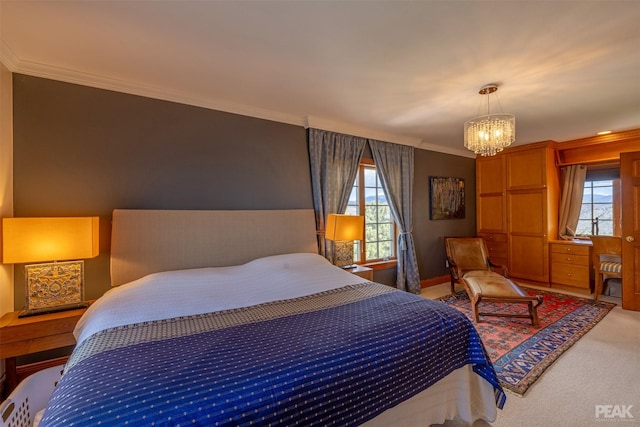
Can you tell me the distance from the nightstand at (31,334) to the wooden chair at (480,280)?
371 centimetres

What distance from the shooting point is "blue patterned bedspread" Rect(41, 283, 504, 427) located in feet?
3.02

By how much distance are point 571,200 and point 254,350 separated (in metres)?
5.75

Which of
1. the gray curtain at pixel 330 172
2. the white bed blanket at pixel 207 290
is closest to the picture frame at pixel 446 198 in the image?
the gray curtain at pixel 330 172

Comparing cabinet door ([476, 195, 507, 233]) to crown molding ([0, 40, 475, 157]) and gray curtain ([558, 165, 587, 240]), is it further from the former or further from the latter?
crown molding ([0, 40, 475, 157])

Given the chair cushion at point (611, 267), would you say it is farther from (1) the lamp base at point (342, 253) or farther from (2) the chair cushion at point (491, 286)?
(1) the lamp base at point (342, 253)

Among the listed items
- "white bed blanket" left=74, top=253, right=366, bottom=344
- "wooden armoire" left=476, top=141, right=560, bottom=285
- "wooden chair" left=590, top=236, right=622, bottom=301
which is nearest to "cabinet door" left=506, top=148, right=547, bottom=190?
"wooden armoire" left=476, top=141, right=560, bottom=285

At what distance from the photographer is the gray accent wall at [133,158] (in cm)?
215

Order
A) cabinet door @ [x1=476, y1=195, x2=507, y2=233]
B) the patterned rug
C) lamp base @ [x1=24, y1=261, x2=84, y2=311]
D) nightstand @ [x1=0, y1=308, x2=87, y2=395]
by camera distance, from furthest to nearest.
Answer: cabinet door @ [x1=476, y1=195, x2=507, y2=233] < the patterned rug < lamp base @ [x1=24, y1=261, x2=84, y2=311] < nightstand @ [x1=0, y1=308, x2=87, y2=395]

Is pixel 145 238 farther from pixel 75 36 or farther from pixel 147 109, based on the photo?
pixel 75 36

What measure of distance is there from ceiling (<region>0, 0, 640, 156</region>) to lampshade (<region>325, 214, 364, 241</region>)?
1.21 m

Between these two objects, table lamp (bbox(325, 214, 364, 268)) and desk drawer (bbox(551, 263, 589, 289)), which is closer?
table lamp (bbox(325, 214, 364, 268))

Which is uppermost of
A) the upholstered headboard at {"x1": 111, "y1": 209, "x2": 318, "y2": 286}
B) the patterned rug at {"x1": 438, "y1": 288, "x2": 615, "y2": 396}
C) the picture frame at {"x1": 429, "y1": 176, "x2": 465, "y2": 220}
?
the picture frame at {"x1": 429, "y1": 176, "x2": 465, "y2": 220}

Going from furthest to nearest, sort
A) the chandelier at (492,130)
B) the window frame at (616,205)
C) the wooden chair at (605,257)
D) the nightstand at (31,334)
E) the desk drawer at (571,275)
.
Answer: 1. the window frame at (616,205)
2. the desk drawer at (571,275)
3. the wooden chair at (605,257)
4. the chandelier at (492,130)
5. the nightstand at (31,334)

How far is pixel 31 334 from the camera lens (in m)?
1.82
